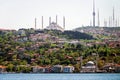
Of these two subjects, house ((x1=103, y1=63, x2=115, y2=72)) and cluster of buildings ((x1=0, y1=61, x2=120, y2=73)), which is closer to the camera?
house ((x1=103, y1=63, x2=115, y2=72))

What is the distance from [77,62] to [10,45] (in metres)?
34.8

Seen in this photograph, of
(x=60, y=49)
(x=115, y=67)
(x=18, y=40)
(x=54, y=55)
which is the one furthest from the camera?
(x=18, y=40)

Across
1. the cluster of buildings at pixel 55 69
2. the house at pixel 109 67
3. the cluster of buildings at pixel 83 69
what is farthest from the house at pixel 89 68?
the house at pixel 109 67

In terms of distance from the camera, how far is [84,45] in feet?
566

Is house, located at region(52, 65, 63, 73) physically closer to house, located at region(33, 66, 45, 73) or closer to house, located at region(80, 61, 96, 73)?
house, located at region(33, 66, 45, 73)

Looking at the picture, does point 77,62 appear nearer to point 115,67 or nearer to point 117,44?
point 115,67

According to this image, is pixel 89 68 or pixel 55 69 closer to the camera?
pixel 55 69

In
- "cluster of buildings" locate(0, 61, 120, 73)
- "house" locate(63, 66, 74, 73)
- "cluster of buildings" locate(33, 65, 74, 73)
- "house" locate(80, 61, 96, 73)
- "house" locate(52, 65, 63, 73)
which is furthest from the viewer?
"house" locate(80, 61, 96, 73)

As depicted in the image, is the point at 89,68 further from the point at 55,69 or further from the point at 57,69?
the point at 55,69

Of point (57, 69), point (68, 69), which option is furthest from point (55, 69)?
point (68, 69)

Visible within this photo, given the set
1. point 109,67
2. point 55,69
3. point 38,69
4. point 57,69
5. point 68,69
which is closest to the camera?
point 109,67

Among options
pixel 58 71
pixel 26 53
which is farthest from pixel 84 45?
pixel 58 71

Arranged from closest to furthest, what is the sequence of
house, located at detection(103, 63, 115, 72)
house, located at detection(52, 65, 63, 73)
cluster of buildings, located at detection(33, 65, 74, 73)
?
house, located at detection(103, 63, 115, 72) → cluster of buildings, located at detection(33, 65, 74, 73) → house, located at detection(52, 65, 63, 73)

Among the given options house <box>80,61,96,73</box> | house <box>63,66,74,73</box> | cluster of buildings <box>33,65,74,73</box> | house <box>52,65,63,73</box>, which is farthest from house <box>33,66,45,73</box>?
house <box>80,61,96,73</box>
